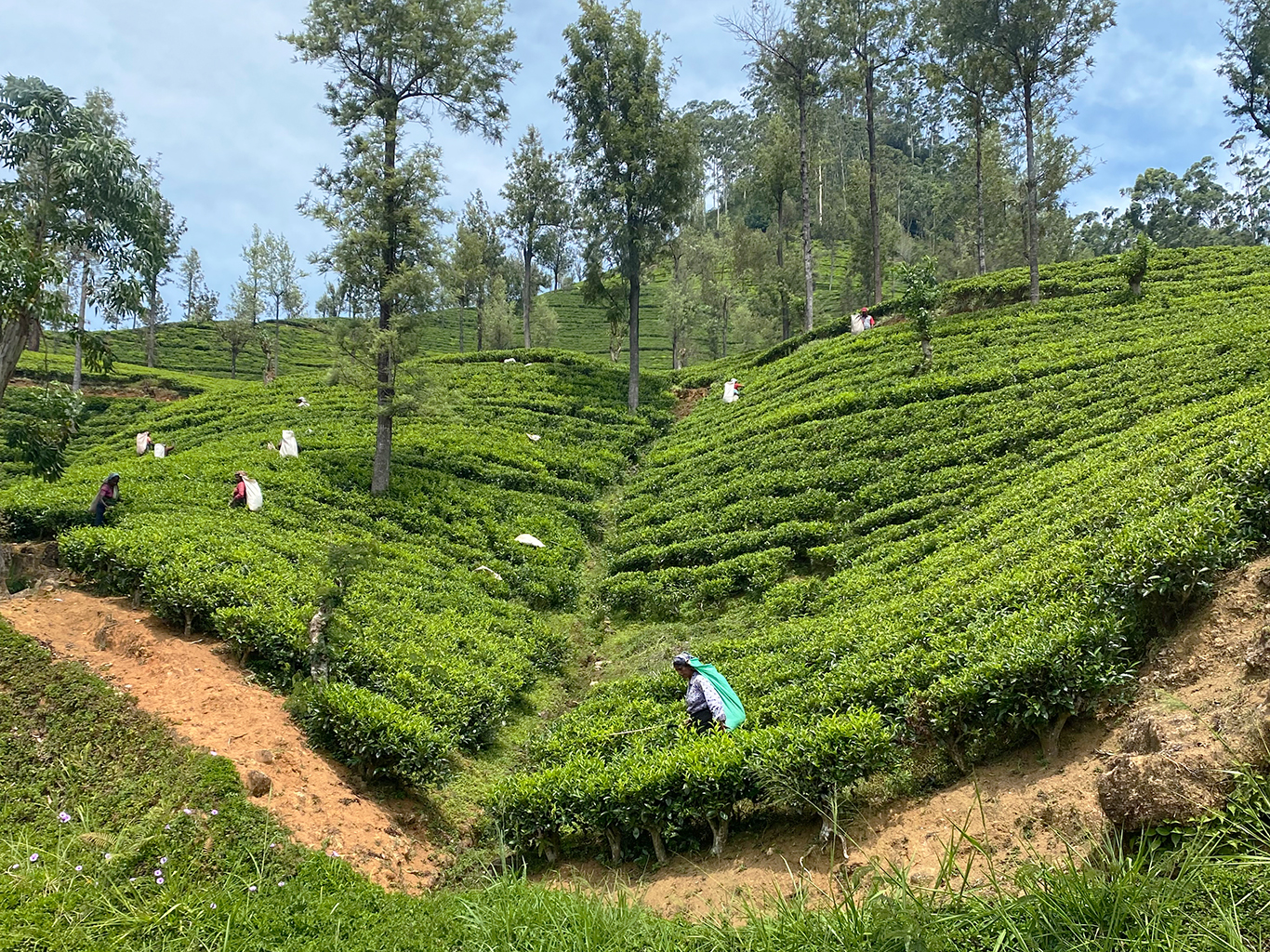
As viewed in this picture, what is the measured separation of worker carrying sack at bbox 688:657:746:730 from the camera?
9.35m

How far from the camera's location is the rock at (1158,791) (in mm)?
4965

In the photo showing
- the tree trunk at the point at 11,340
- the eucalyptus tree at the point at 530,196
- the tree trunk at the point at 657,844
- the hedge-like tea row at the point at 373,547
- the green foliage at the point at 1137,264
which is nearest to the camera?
the tree trunk at the point at 657,844

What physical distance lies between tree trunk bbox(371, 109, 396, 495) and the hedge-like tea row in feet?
2.19

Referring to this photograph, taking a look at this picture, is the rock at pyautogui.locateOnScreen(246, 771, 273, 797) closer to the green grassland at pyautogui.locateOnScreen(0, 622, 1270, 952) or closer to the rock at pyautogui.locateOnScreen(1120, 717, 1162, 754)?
the green grassland at pyautogui.locateOnScreen(0, 622, 1270, 952)

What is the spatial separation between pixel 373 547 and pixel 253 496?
3756mm

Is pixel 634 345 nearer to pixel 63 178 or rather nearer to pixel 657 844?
pixel 63 178

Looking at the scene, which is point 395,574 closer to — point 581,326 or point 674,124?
point 674,124

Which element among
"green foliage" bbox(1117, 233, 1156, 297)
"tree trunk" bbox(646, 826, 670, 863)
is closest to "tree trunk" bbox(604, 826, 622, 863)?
"tree trunk" bbox(646, 826, 670, 863)

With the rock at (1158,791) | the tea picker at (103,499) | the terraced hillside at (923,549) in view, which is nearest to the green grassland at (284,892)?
the rock at (1158,791)

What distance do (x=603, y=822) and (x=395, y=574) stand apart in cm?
804

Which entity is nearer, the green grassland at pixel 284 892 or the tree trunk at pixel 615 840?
the green grassland at pixel 284 892

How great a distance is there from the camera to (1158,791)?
511cm

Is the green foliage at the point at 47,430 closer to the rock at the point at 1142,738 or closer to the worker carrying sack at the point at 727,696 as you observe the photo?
the worker carrying sack at the point at 727,696

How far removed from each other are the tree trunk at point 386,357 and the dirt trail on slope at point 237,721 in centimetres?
779
